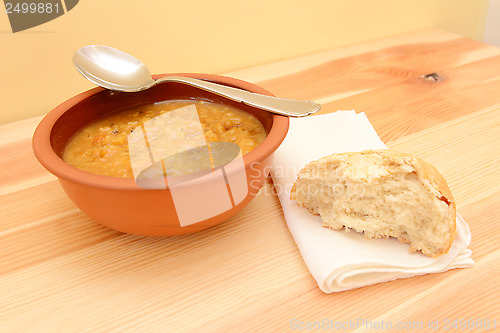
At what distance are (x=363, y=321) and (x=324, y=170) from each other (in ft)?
0.93

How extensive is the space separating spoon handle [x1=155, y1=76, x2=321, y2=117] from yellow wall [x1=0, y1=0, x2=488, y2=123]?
0.53m

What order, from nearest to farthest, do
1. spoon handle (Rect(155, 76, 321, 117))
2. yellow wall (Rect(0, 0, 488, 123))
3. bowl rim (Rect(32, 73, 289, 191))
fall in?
bowl rim (Rect(32, 73, 289, 191)) < spoon handle (Rect(155, 76, 321, 117)) < yellow wall (Rect(0, 0, 488, 123))

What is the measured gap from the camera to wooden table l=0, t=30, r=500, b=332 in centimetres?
69

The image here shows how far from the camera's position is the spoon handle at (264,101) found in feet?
2.88

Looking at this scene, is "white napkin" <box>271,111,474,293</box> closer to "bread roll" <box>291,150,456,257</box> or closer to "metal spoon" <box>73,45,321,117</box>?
"bread roll" <box>291,150,456,257</box>

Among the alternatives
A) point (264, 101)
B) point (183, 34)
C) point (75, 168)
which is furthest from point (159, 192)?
point (183, 34)

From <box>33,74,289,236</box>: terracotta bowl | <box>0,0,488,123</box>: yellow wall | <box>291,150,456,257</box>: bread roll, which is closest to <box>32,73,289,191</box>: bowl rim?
<box>33,74,289,236</box>: terracotta bowl

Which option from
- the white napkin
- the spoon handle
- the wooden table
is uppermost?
the spoon handle

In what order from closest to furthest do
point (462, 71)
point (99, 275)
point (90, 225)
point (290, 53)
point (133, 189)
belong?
1. point (133, 189)
2. point (99, 275)
3. point (90, 225)
4. point (462, 71)
5. point (290, 53)

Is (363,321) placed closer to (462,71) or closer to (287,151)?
(287,151)

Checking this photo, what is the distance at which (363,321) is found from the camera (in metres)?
0.68

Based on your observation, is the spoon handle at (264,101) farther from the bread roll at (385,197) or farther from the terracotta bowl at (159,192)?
the bread roll at (385,197)

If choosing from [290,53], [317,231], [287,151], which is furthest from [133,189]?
[290,53]

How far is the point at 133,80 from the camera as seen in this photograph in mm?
1009
